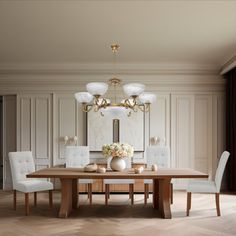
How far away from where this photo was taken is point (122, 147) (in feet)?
16.7

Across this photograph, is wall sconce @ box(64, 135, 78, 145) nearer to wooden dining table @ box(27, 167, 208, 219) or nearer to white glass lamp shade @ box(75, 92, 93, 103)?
wooden dining table @ box(27, 167, 208, 219)

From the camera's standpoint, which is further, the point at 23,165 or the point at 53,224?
the point at 23,165

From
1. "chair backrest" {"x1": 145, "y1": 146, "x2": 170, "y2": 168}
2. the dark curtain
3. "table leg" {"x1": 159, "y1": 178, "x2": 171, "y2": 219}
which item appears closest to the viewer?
"table leg" {"x1": 159, "y1": 178, "x2": 171, "y2": 219}

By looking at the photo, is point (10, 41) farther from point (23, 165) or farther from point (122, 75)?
point (122, 75)

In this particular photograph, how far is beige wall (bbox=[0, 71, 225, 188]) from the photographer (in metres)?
7.52

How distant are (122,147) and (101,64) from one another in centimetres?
275

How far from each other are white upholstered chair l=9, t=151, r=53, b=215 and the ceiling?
5.93 feet

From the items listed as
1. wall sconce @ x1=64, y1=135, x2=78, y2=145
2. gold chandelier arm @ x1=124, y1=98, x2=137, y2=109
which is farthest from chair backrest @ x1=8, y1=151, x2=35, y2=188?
gold chandelier arm @ x1=124, y1=98, x2=137, y2=109

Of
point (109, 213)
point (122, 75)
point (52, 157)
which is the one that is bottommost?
point (109, 213)

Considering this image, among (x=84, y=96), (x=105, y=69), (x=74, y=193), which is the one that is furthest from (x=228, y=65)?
(x=74, y=193)

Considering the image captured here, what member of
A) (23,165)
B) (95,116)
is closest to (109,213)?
(23,165)

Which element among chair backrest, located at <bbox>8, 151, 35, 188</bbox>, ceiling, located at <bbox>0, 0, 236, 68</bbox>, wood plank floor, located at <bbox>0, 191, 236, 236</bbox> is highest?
ceiling, located at <bbox>0, 0, 236, 68</bbox>

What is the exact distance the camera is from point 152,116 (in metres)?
7.52

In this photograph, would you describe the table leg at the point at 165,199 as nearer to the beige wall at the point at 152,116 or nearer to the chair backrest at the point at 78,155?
the chair backrest at the point at 78,155
